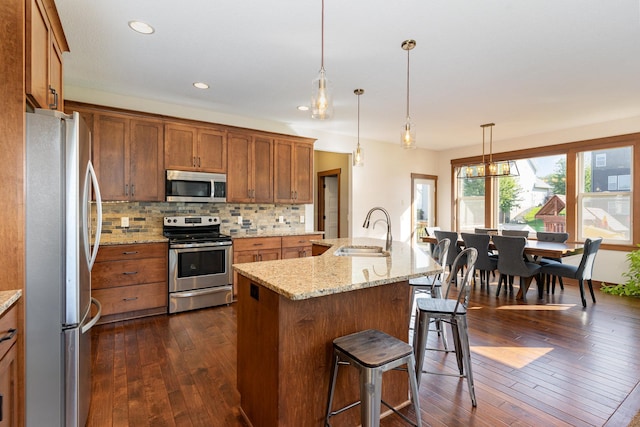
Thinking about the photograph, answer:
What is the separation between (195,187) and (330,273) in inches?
116

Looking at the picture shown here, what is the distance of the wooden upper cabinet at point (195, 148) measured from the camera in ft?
12.9

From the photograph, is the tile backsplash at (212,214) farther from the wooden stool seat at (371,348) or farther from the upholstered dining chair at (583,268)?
the upholstered dining chair at (583,268)

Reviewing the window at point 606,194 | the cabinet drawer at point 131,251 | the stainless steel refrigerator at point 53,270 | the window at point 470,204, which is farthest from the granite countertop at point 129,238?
the window at point 606,194

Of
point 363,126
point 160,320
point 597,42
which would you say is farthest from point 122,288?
point 597,42

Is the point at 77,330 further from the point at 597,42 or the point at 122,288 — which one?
the point at 597,42

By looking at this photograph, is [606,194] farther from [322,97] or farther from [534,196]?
[322,97]

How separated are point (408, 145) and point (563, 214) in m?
4.44

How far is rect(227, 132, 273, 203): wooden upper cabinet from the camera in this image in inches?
172

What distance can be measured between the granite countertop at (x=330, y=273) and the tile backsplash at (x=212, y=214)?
277 cm

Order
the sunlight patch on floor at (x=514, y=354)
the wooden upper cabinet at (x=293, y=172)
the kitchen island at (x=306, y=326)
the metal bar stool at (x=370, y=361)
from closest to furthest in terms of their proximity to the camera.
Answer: the metal bar stool at (x=370, y=361) → the kitchen island at (x=306, y=326) → the sunlight patch on floor at (x=514, y=354) → the wooden upper cabinet at (x=293, y=172)

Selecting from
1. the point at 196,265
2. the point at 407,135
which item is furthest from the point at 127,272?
the point at 407,135

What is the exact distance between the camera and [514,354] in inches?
108

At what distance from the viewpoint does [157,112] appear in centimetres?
417

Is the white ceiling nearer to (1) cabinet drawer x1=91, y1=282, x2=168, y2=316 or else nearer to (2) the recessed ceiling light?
(2) the recessed ceiling light
